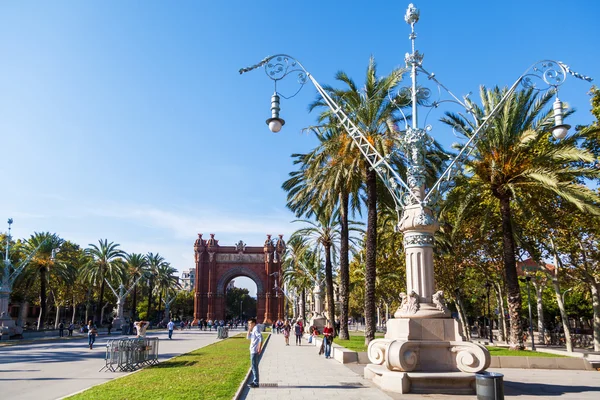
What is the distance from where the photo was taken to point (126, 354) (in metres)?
14.8

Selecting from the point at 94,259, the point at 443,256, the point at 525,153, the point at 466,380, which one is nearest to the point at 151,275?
the point at 94,259

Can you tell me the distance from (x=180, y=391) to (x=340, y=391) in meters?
3.32

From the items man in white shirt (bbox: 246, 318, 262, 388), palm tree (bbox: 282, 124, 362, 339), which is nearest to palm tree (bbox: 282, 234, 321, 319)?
palm tree (bbox: 282, 124, 362, 339)

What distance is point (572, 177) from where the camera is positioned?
18094mm

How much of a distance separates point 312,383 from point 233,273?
66.1m

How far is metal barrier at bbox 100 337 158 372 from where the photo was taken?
1463cm

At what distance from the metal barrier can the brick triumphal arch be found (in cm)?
5678

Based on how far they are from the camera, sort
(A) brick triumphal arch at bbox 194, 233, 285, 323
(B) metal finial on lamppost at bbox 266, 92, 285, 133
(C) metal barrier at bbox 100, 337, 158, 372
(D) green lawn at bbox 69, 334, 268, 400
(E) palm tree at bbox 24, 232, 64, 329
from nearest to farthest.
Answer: (D) green lawn at bbox 69, 334, 268, 400 < (B) metal finial on lamppost at bbox 266, 92, 285, 133 < (C) metal barrier at bbox 100, 337, 158, 372 < (E) palm tree at bbox 24, 232, 64, 329 < (A) brick triumphal arch at bbox 194, 233, 285, 323

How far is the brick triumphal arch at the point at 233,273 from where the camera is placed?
73.9 m

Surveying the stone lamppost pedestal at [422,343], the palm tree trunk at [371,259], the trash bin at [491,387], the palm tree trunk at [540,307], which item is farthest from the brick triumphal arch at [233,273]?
the trash bin at [491,387]

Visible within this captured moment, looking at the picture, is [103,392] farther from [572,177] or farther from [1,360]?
[572,177]

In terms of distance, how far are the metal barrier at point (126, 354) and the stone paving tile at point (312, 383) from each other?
3.91m

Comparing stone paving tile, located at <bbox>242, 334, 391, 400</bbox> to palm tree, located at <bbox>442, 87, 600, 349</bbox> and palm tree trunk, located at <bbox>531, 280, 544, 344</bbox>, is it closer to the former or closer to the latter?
palm tree, located at <bbox>442, 87, 600, 349</bbox>

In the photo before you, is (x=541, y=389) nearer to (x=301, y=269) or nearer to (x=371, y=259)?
(x=371, y=259)
